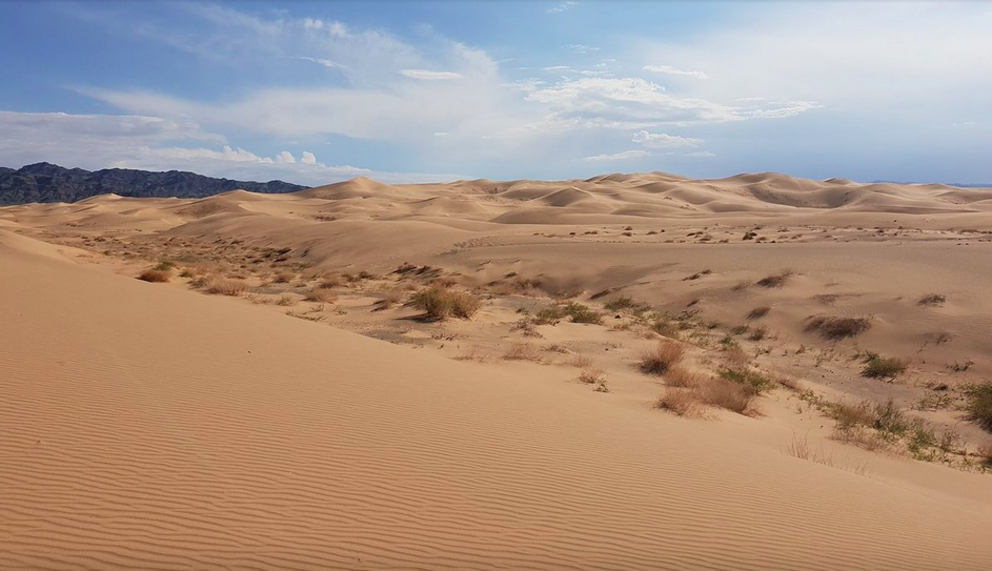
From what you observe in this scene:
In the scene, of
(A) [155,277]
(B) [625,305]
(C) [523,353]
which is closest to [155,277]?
(A) [155,277]

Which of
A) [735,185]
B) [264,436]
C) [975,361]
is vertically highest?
[735,185]


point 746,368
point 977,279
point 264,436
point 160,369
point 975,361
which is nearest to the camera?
point 264,436

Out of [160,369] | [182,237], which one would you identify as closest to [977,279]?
[160,369]

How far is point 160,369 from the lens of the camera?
7.70 meters

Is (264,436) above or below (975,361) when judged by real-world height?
above

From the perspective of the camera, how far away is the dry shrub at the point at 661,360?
12708 millimetres

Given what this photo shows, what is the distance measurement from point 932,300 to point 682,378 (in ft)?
37.3

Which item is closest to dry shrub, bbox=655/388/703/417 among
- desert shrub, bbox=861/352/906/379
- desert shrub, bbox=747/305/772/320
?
desert shrub, bbox=861/352/906/379

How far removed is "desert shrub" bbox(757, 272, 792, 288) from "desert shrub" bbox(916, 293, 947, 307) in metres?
4.13

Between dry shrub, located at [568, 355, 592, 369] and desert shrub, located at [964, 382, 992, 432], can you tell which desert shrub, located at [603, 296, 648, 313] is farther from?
desert shrub, located at [964, 382, 992, 432]

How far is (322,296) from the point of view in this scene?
20031 mm

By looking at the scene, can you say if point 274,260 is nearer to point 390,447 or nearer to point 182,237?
point 182,237

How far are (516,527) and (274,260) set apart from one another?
37.5 metres

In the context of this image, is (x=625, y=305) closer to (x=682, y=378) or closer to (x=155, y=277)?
(x=682, y=378)
